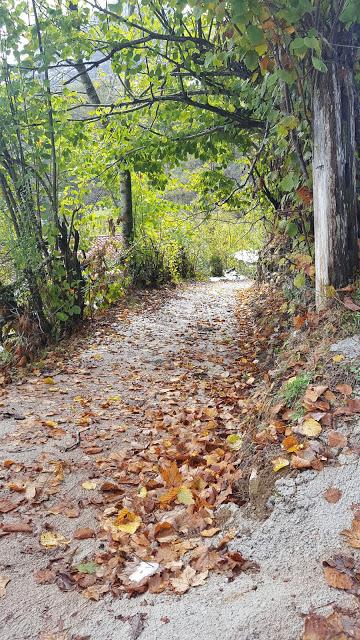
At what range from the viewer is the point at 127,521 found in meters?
2.58

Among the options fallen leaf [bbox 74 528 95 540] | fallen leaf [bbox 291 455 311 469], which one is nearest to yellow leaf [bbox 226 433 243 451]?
fallen leaf [bbox 291 455 311 469]

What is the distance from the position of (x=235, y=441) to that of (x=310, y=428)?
846 millimetres

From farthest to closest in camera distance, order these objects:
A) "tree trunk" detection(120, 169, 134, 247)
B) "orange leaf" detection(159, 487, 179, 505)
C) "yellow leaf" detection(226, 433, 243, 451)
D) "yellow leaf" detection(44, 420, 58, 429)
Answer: "tree trunk" detection(120, 169, 134, 247) → "yellow leaf" detection(44, 420, 58, 429) → "yellow leaf" detection(226, 433, 243, 451) → "orange leaf" detection(159, 487, 179, 505)

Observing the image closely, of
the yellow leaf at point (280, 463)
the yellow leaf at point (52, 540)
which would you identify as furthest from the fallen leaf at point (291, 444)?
the yellow leaf at point (52, 540)

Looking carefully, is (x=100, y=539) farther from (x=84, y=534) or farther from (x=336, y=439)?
(x=336, y=439)

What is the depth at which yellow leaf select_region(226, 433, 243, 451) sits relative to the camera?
323cm

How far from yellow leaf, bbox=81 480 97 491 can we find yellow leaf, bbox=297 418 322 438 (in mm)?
1370

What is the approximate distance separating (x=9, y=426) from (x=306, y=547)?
2.77 meters

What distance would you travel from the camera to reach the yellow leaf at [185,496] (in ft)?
8.76

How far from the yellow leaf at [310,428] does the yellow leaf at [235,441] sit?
2.05ft

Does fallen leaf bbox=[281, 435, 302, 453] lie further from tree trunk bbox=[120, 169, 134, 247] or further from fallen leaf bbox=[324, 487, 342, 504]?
tree trunk bbox=[120, 169, 134, 247]

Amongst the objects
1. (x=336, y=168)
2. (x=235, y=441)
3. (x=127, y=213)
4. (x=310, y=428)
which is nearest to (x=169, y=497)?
(x=235, y=441)

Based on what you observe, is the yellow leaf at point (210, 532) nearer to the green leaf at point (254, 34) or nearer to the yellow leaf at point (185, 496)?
→ the yellow leaf at point (185, 496)

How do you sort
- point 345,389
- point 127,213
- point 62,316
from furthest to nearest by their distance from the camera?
point 127,213 → point 62,316 → point 345,389
